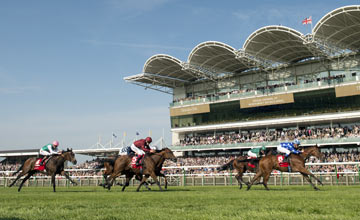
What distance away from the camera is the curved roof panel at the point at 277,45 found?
116 ft

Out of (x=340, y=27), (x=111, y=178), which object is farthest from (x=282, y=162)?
(x=340, y=27)

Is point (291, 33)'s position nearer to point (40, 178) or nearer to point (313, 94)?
point (313, 94)

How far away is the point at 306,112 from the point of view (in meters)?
39.5

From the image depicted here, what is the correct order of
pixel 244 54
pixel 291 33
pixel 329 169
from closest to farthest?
1. pixel 329 169
2. pixel 291 33
3. pixel 244 54

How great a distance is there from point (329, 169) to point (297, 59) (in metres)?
24.1

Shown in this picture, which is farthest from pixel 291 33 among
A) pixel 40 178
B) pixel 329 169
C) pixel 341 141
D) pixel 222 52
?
pixel 40 178

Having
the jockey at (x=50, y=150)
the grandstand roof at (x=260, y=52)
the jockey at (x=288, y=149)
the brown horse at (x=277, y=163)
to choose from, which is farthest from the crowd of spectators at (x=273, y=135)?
the jockey at (x=50, y=150)

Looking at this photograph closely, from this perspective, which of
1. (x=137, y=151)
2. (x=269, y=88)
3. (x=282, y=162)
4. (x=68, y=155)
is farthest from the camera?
(x=269, y=88)

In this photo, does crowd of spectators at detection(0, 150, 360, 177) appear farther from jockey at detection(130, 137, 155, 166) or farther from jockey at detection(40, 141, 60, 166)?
jockey at detection(130, 137, 155, 166)

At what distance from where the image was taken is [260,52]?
128ft

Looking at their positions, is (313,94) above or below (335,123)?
above

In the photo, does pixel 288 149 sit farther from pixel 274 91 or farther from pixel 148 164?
pixel 274 91

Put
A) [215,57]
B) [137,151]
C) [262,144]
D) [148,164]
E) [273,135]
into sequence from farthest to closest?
[215,57]
[273,135]
[262,144]
[137,151]
[148,164]

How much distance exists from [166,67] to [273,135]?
14768 millimetres
